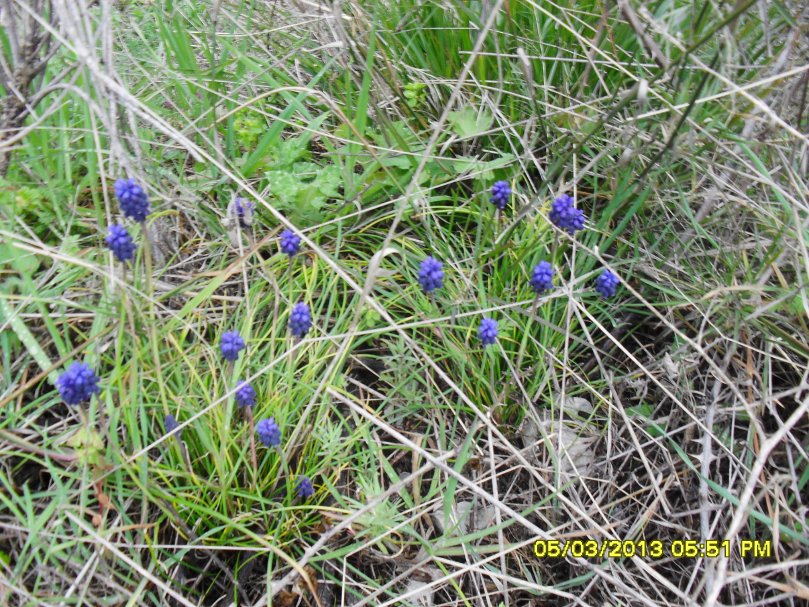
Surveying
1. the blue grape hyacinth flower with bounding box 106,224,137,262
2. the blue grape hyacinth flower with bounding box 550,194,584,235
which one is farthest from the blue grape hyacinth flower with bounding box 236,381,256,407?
the blue grape hyacinth flower with bounding box 550,194,584,235

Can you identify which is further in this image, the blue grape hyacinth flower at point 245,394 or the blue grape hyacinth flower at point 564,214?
the blue grape hyacinth flower at point 564,214

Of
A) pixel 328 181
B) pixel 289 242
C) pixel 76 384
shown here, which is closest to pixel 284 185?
pixel 328 181

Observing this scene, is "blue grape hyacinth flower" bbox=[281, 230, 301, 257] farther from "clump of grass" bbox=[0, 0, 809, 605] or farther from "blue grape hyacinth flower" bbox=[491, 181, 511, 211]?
"blue grape hyacinth flower" bbox=[491, 181, 511, 211]

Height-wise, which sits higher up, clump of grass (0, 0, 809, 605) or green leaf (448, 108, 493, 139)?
green leaf (448, 108, 493, 139)

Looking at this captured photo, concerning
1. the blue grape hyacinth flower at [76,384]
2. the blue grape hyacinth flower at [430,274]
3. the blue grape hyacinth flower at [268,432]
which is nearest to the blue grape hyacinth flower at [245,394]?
the blue grape hyacinth flower at [268,432]

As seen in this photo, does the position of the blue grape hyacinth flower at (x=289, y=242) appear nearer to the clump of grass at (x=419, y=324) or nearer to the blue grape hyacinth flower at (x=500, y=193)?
the clump of grass at (x=419, y=324)

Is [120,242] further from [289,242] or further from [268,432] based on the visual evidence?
[268,432]

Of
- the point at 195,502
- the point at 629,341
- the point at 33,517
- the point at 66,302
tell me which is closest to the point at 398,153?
the point at 629,341
